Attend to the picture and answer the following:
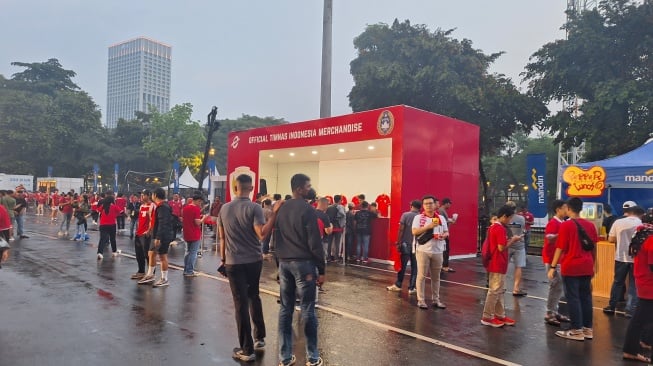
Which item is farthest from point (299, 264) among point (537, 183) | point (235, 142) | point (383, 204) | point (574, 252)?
point (537, 183)

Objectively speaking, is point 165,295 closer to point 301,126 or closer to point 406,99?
point 301,126

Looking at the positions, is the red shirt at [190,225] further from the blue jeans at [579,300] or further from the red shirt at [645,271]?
the red shirt at [645,271]

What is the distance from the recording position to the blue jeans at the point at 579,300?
18.5 ft

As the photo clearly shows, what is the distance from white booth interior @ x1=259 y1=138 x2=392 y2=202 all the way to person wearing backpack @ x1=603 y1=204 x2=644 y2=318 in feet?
23.2

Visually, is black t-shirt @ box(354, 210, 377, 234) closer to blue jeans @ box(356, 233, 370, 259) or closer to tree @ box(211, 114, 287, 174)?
blue jeans @ box(356, 233, 370, 259)

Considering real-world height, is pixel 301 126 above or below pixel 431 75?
below

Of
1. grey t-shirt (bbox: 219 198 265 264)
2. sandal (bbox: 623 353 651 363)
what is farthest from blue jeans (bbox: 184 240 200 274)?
sandal (bbox: 623 353 651 363)

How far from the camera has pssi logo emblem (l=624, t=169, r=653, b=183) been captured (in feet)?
30.8

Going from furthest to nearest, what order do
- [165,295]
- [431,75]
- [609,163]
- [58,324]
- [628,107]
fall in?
[431,75], [628,107], [609,163], [165,295], [58,324]

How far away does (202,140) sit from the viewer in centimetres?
5009

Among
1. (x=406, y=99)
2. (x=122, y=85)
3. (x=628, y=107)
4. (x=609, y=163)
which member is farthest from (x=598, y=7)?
(x=122, y=85)

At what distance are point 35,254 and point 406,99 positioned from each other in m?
18.8

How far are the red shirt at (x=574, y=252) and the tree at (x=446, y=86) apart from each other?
55.2 feet

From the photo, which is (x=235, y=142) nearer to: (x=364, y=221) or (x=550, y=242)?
(x=364, y=221)
